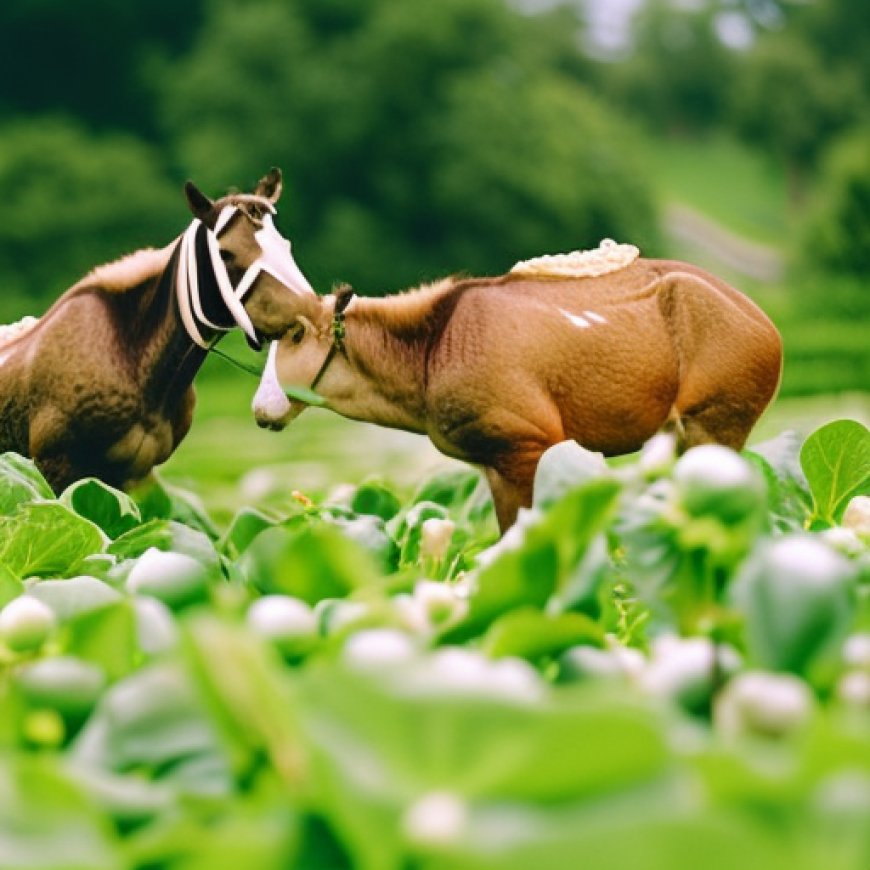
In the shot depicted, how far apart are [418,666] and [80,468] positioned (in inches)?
51.9

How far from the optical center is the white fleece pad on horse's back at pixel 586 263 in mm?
1527

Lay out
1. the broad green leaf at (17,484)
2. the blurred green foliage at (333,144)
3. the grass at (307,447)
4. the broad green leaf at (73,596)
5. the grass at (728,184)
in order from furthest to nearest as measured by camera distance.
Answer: the grass at (728,184), the blurred green foliage at (333,144), the grass at (307,447), the broad green leaf at (17,484), the broad green leaf at (73,596)

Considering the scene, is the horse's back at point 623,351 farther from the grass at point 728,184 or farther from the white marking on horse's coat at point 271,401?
the grass at point 728,184

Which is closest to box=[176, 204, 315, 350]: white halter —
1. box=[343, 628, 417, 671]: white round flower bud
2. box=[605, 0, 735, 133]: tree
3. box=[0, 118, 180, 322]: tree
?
box=[343, 628, 417, 671]: white round flower bud

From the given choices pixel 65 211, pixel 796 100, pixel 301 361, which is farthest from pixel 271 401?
pixel 796 100

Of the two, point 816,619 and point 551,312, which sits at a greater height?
point 816,619

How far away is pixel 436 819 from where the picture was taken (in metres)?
0.36

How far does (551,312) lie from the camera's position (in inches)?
59.7

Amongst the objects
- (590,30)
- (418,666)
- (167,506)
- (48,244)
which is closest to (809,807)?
(418,666)

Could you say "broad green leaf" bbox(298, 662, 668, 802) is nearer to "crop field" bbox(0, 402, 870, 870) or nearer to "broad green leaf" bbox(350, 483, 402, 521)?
"crop field" bbox(0, 402, 870, 870)

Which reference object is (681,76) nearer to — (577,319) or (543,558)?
(577,319)

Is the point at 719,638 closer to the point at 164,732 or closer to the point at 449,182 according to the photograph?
the point at 164,732

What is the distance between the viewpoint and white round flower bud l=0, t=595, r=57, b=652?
0.54m

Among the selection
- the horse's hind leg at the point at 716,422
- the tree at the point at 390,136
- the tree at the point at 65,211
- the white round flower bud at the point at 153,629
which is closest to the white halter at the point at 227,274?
the horse's hind leg at the point at 716,422
